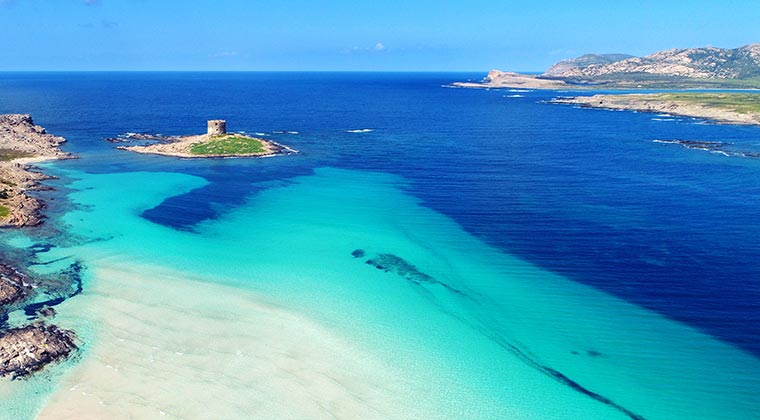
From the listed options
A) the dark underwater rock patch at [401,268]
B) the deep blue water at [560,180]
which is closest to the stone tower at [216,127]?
the deep blue water at [560,180]

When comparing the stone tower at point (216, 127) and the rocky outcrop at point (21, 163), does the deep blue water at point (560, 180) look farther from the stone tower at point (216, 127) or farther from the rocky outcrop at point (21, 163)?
the stone tower at point (216, 127)

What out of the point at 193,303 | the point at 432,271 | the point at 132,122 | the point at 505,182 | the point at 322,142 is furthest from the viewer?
the point at 132,122

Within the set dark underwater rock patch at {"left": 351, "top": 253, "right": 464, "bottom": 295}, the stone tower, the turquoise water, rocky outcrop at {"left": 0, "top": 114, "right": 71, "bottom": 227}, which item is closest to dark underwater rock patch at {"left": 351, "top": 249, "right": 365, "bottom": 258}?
dark underwater rock patch at {"left": 351, "top": 253, "right": 464, "bottom": 295}

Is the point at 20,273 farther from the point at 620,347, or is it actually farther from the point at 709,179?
the point at 709,179

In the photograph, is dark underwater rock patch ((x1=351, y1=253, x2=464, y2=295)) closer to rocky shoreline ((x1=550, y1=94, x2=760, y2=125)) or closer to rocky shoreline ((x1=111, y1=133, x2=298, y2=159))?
rocky shoreline ((x1=111, y1=133, x2=298, y2=159))

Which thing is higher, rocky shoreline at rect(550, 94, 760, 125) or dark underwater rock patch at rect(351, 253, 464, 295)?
rocky shoreline at rect(550, 94, 760, 125)

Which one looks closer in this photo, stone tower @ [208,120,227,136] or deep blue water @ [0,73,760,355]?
deep blue water @ [0,73,760,355]

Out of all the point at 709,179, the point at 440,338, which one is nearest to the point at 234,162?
the point at 440,338
